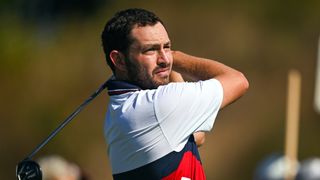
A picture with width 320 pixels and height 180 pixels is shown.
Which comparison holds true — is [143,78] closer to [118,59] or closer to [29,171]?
[118,59]

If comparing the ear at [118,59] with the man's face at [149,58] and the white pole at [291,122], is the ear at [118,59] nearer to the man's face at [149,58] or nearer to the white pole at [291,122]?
the man's face at [149,58]

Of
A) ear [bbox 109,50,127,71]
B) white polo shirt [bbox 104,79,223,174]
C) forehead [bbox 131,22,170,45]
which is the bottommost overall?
white polo shirt [bbox 104,79,223,174]

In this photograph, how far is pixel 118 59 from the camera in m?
8.58

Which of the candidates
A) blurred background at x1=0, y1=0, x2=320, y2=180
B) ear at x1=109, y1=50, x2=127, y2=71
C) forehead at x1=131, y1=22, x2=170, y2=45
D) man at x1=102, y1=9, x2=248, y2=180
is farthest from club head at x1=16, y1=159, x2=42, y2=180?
blurred background at x1=0, y1=0, x2=320, y2=180

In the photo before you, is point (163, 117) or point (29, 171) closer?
point (163, 117)

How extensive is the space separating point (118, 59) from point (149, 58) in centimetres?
22

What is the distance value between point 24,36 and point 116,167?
925 inches

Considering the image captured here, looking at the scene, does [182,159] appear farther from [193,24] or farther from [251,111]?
[193,24]

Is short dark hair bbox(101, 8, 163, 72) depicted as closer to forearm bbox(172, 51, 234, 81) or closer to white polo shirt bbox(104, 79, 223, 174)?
white polo shirt bbox(104, 79, 223, 174)

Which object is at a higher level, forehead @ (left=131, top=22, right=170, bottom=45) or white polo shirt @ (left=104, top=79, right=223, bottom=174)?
forehead @ (left=131, top=22, right=170, bottom=45)

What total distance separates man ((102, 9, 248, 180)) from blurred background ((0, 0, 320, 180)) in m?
15.0

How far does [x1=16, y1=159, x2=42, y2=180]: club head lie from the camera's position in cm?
870

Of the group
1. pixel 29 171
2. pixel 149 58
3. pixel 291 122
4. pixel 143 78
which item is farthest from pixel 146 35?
pixel 291 122

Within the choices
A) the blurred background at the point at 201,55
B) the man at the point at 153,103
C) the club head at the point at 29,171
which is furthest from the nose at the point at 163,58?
the blurred background at the point at 201,55
